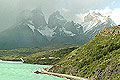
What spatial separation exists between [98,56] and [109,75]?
3368 centimetres

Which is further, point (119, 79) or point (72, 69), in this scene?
point (72, 69)

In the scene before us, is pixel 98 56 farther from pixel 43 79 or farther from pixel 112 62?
A: pixel 43 79

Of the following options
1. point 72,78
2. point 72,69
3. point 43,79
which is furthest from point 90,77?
point 43,79

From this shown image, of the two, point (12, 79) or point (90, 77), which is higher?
point (12, 79)

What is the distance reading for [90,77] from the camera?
324 feet

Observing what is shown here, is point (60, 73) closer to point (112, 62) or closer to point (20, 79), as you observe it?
point (20, 79)

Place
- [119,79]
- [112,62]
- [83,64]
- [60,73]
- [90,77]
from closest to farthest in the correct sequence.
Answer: [119,79] → [112,62] → [90,77] → [83,64] → [60,73]

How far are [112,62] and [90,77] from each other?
51.5ft

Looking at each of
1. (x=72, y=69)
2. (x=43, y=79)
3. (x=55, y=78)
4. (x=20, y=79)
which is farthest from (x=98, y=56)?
(x=20, y=79)

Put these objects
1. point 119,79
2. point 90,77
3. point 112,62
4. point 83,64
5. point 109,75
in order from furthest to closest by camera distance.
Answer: point 83,64 < point 90,77 < point 112,62 < point 109,75 < point 119,79

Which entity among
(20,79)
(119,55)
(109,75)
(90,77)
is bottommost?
(109,75)

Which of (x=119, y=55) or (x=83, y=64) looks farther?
(x=83, y=64)

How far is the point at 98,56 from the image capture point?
379 feet

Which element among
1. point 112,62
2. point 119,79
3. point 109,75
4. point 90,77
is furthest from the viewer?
point 90,77
